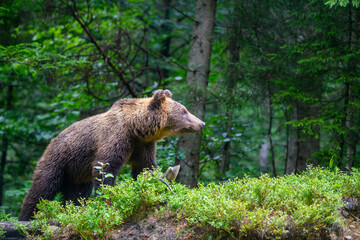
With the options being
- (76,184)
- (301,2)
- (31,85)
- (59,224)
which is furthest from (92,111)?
(301,2)

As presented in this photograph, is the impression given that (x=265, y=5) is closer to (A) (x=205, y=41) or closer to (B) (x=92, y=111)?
(A) (x=205, y=41)

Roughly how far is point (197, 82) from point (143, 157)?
3002 millimetres

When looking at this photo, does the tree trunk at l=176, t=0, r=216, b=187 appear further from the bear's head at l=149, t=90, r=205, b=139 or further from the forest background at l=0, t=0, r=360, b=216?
the bear's head at l=149, t=90, r=205, b=139

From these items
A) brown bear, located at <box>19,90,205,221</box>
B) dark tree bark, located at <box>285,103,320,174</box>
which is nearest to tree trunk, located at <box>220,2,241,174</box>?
dark tree bark, located at <box>285,103,320,174</box>

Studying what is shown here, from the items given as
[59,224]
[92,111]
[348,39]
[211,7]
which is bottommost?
[59,224]

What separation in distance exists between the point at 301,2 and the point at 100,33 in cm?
596

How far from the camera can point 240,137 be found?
897cm

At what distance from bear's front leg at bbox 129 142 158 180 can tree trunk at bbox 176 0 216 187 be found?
2.09 metres

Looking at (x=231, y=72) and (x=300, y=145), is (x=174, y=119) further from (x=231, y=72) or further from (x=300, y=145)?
(x=300, y=145)

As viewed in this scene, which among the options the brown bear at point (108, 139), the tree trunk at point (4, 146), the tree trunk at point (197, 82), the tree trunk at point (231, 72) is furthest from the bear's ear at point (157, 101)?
the tree trunk at point (4, 146)

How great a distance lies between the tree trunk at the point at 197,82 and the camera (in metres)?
7.78

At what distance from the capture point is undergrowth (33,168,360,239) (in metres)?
3.45

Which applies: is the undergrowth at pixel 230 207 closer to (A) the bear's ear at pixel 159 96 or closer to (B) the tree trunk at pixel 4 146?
(A) the bear's ear at pixel 159 96

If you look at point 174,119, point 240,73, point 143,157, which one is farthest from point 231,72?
point 143,157
